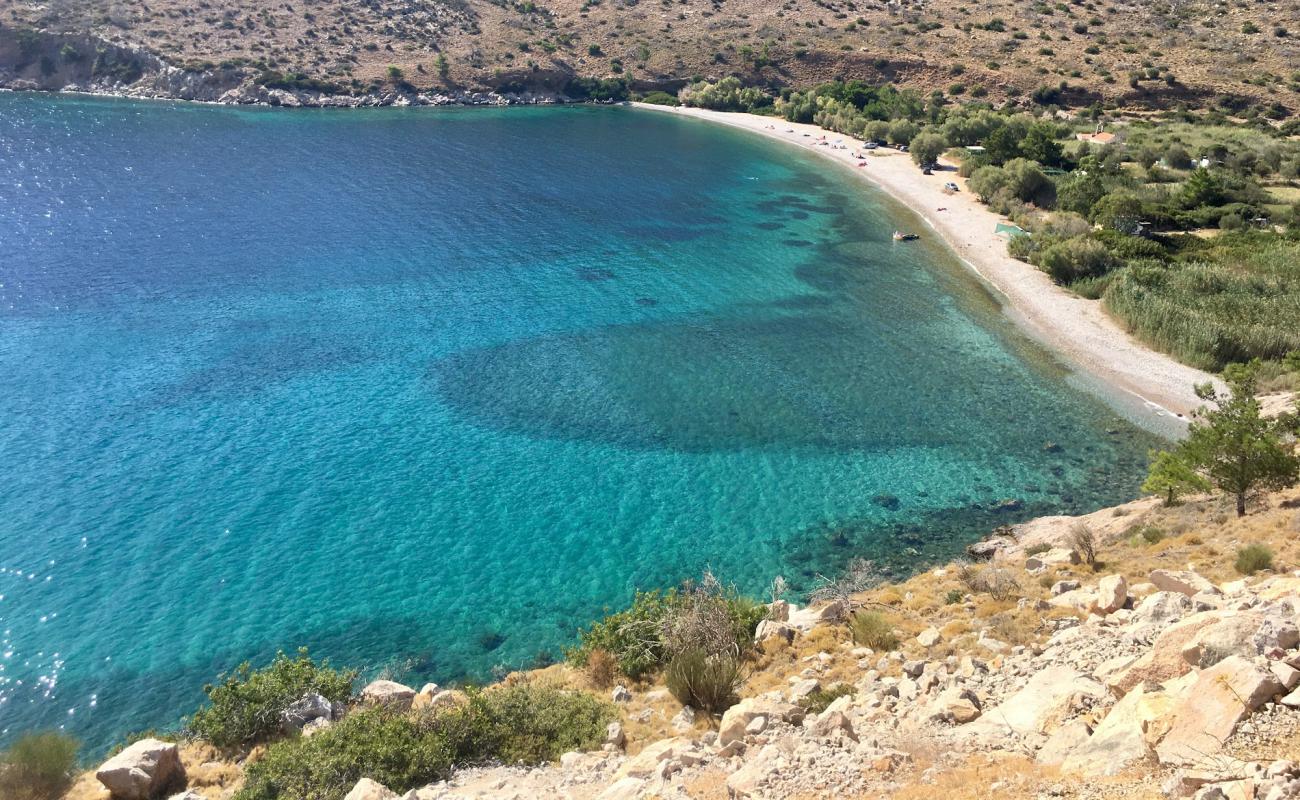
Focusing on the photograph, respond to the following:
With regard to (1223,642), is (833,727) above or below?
below

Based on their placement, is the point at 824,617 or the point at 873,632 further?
the point at 824,617

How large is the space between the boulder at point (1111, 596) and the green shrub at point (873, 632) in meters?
4.40

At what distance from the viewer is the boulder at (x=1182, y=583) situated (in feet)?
56.7

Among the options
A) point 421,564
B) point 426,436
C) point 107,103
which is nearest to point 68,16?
point 107,103

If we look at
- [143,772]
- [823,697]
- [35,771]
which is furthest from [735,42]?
[143,772]

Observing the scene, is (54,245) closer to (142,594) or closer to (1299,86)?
(142,594)

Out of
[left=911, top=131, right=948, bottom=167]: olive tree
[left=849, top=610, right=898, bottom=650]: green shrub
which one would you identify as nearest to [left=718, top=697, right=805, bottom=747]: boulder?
Result: [left=849, top=610, right=898, bottom=650]: green shrub

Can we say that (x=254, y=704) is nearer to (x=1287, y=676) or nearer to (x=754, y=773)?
(x=754, y=773)

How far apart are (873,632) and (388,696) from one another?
11.1 meters

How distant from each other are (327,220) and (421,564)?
46.0 metres

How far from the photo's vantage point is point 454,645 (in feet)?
79.9

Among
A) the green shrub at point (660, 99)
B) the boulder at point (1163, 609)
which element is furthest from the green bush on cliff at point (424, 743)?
the green shrub at point (660, 99)

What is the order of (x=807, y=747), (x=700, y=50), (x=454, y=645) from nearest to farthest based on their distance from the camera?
(x=807, y=747), (x=454, y=645), (x=700, y=50)

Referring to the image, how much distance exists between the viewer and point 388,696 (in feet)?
59.2
